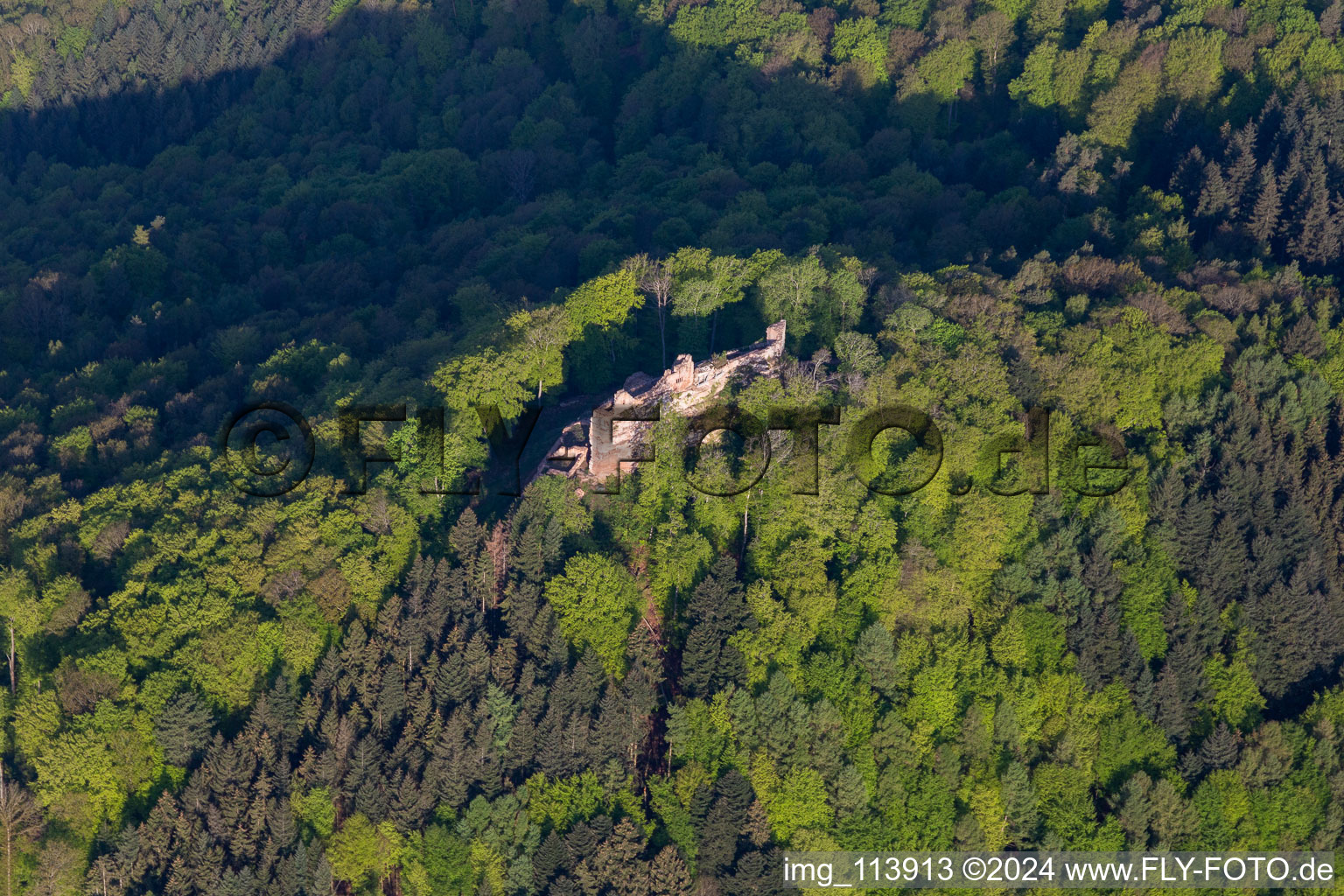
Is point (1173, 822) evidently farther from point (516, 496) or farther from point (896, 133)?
point (896, 133)

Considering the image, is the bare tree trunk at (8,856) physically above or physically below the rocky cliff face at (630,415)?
below

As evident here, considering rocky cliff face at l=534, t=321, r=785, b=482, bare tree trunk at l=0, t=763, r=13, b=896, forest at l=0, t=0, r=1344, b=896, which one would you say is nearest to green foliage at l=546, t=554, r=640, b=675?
forest at l=0, t=0, r=1344, b=896

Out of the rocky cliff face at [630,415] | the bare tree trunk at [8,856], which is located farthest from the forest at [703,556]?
the rocky cliff face at [630,415]

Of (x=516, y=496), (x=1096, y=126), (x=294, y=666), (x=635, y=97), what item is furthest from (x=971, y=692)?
(x=635, y=97)

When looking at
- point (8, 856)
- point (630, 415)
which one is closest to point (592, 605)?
point (630, 415)
